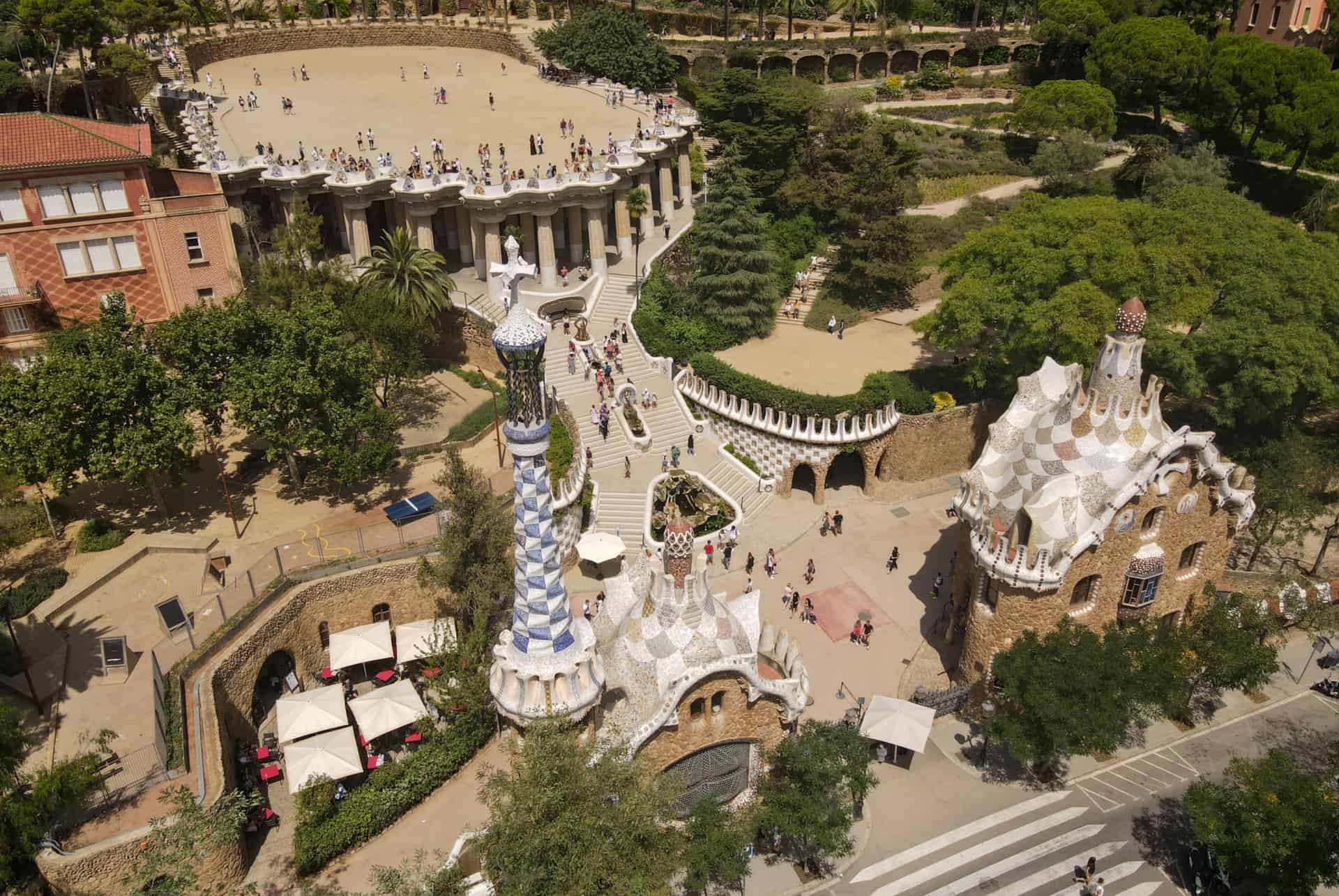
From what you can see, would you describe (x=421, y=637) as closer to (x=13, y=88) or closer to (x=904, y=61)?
(x=13, y=88)

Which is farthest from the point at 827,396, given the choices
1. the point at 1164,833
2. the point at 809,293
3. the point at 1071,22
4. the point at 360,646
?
the point at 1071,22

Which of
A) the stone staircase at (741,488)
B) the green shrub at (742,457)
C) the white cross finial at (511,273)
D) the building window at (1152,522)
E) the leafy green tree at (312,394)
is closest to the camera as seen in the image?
the white cross finial at (511,273)

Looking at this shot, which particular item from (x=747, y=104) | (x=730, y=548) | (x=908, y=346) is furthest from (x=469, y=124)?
(x=730, y=548)

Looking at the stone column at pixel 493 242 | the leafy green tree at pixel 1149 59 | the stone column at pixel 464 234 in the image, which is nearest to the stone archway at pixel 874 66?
the leafy green tree at pixel 1149 59

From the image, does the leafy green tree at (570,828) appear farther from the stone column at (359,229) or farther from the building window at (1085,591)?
the stone column at (359,229)

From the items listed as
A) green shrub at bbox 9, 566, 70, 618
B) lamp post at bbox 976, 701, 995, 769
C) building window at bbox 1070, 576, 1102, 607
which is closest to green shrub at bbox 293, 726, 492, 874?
green shrub at bbox 9, 566, 70, 618

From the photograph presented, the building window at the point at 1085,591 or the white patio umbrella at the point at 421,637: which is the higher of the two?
the building window at the point at 1085,591

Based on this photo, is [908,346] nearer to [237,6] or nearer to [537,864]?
[537,864]
